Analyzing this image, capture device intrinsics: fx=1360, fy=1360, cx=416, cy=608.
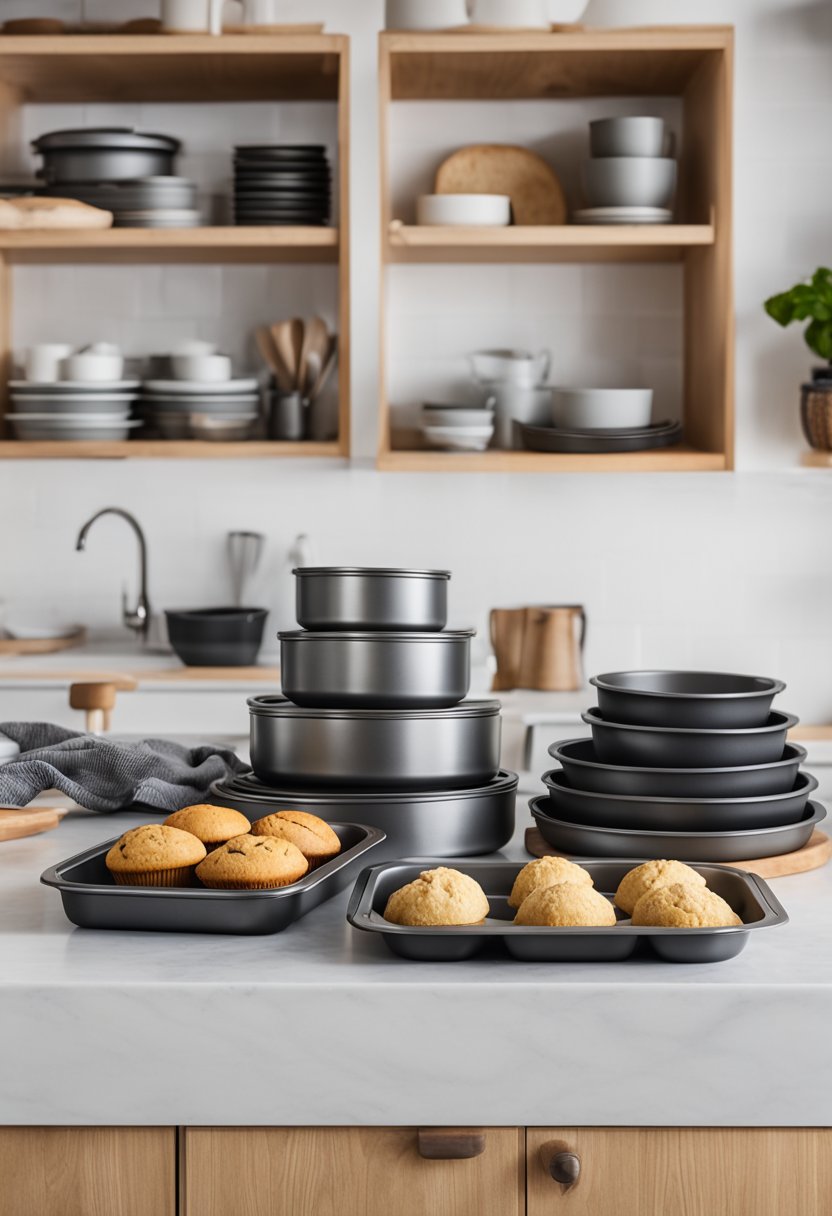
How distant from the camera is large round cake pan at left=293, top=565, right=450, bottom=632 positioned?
1.58m

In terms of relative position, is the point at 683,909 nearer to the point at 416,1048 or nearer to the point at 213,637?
the point at 416,1048

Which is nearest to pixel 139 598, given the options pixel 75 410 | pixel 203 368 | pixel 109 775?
pixel 75 410

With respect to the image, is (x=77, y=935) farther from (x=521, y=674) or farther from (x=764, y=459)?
(x=764, y=459)

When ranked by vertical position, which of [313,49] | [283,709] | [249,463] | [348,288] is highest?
[313,49]

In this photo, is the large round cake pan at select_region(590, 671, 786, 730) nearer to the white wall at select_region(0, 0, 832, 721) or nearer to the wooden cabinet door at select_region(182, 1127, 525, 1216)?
the wooden cabinet door at select_region(182, 1127, 525, 1216)

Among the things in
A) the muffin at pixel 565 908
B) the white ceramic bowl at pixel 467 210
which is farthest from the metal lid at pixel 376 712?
the white ceramic bowl at pixel 467 210

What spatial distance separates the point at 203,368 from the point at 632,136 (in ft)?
4.23

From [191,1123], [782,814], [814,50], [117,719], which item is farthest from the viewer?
[814,50]

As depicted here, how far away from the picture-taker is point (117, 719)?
133 inches

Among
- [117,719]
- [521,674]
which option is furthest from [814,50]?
[117,719]

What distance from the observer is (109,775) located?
1.79m

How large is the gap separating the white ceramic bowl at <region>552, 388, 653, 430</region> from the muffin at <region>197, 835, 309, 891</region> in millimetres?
2471

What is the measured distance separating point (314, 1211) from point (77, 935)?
0.32 metres

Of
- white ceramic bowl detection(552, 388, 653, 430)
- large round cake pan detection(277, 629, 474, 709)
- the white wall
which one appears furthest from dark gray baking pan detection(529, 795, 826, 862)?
the white wall
